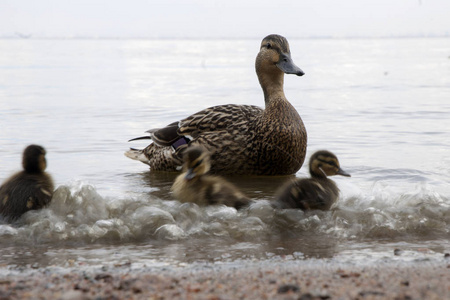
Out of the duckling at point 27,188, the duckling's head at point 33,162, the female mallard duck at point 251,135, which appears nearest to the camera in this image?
the duckling at point 27,188

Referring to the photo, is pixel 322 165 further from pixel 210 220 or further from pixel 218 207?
pixel 210 220

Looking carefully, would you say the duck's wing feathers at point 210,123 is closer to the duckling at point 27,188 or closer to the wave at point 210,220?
the wave at point 210,220

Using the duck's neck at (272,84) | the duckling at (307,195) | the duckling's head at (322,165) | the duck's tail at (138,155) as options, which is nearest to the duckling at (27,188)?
the duckling at (307,195)

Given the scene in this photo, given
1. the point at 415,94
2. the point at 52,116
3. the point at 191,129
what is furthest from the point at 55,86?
the point at 191,129

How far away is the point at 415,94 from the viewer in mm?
13664

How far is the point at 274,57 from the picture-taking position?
20.5ft

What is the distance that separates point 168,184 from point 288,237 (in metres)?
1.93

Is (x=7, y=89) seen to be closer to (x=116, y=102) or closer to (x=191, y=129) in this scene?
(x=116, y=102)

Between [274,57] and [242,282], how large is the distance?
3.60 meters

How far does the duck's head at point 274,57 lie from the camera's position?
20.2 feet

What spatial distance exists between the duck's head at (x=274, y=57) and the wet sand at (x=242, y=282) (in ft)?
10.2

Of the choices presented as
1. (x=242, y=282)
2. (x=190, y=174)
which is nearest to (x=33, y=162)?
(x=190, y=174)

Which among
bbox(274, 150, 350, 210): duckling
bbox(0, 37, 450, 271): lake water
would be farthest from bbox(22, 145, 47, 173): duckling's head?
bbox(274, 150, 350, 210): duckling

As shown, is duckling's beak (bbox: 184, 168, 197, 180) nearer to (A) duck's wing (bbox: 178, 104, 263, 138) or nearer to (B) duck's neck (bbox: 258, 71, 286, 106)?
(A) duck's wing (bbox: 178, 104, 263, 138)
